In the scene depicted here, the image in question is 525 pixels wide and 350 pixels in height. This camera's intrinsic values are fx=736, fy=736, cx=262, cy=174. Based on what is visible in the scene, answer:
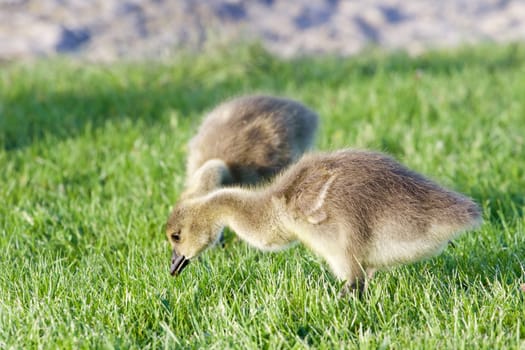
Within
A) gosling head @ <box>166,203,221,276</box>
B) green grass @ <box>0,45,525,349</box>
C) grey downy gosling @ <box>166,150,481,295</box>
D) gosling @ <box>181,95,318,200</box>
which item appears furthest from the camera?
gosling @ <box>181,95,318,200</box>

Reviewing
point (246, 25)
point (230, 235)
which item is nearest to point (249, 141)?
point (230, 235)

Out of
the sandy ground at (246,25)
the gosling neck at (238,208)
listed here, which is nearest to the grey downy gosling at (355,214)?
the gosling neck at (238,208)

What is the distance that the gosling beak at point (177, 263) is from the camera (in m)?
3.99

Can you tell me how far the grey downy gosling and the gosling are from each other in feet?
3.12

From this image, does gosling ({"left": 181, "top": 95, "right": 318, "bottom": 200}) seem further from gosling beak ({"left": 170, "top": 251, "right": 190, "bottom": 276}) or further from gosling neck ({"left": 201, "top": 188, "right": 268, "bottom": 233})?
gosling beak ({"left": 170, "top": 251, "right": 190, "bottom": 276})

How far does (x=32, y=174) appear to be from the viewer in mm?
5770

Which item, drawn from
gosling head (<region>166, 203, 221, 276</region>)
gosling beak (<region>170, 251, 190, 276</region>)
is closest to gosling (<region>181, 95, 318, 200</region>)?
gosling head (<region>166, 203, 221, 276</region>)

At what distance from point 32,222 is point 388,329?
260 centimetres

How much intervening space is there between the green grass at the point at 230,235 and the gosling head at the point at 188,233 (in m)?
0.12

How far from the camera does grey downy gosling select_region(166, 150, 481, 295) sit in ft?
11.5

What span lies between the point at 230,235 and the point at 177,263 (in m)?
0.79

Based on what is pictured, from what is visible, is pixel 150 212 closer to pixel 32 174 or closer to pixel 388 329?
pixel 32 174

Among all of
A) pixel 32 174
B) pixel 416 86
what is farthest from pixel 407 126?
pixel 32 174

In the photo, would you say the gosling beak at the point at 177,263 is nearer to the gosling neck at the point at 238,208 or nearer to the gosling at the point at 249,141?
the gosling neck at the point at 238,208
